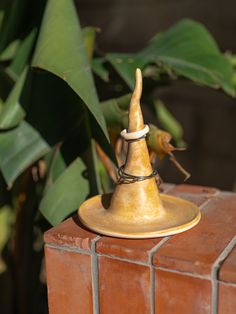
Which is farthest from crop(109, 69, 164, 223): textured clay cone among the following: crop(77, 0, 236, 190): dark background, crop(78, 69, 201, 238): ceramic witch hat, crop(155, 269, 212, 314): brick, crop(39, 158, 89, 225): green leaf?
crop(77, 0, 236, 190): dark background

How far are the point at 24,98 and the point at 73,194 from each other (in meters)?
0.23

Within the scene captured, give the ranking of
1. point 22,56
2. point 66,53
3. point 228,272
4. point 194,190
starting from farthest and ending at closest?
point 22,56, point 194,190, point 66,53, point 228,272

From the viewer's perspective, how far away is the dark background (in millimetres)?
2432

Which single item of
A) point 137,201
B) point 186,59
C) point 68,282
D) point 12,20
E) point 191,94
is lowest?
point 191,94

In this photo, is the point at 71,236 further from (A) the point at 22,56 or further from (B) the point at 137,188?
(A) the point at 22,56

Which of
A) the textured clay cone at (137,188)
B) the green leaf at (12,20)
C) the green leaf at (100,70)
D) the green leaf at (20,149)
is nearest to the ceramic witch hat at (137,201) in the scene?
the textured clay cone at (137,188)

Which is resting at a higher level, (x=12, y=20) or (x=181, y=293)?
(x=12, y=20)

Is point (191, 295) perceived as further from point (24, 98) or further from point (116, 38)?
point (116, 38)

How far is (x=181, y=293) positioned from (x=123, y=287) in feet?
0.28

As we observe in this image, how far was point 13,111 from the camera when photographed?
1.01 meters

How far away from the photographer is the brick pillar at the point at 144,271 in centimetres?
62

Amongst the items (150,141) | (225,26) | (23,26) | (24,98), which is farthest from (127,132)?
(225,26)

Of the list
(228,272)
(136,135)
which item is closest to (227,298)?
(228,272)

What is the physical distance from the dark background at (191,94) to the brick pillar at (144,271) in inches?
69.7
